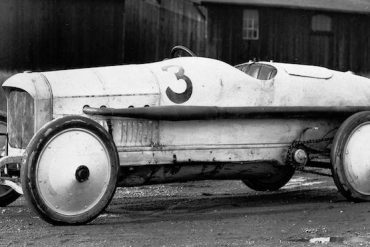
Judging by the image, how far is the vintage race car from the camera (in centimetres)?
661

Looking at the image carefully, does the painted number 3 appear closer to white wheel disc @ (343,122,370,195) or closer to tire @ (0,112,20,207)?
white wheel disc @ (343,122,370,195)

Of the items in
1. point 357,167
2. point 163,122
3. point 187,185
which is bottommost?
point 187,185

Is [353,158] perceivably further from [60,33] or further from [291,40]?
[291,40]

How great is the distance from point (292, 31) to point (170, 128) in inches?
991

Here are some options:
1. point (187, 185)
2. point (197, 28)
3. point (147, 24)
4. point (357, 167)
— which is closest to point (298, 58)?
point (197, 28)

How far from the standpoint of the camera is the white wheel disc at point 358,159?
26.4 feet

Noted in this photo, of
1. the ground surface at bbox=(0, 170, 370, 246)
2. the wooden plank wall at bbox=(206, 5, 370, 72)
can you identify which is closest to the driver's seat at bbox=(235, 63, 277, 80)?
the ground surface at bbox=(0, 170, 370, 246)

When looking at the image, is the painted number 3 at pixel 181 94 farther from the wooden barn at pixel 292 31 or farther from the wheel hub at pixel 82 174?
the wooden barn at pixel 292 31

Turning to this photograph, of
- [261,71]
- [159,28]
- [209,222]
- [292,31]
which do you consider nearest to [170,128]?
[209,222]

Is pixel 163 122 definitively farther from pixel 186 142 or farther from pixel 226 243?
pixel 226 243

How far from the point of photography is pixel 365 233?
20.8 ft

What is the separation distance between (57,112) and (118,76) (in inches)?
28.7

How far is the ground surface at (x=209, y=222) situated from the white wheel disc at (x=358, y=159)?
232mm

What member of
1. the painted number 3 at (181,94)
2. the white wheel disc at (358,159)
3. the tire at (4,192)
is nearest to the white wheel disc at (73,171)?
the painted number 3 at (181,94)
